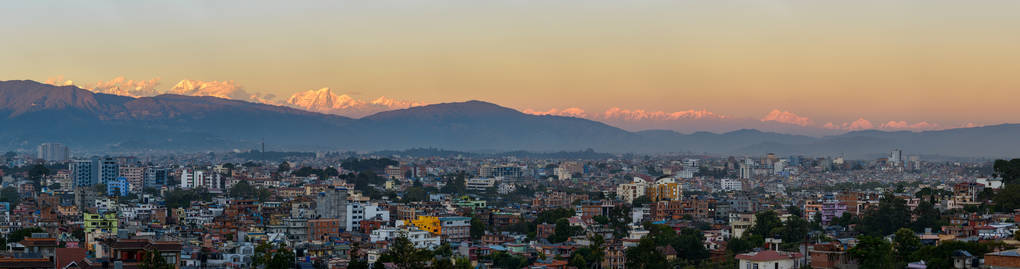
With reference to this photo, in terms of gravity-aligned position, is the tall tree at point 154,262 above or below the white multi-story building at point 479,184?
above

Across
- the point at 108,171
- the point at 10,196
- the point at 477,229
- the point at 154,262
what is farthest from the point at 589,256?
the point at 108,171

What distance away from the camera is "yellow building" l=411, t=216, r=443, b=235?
52.3m

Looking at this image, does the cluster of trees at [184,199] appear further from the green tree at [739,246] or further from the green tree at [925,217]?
the green tree at [925,217]

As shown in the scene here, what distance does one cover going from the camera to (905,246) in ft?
108

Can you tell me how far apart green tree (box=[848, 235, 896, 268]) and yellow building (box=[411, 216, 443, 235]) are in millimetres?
22773

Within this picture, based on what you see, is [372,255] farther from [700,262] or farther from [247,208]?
[247,208]

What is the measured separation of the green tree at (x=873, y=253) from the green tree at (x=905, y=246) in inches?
19.1

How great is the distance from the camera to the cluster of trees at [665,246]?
3659cm

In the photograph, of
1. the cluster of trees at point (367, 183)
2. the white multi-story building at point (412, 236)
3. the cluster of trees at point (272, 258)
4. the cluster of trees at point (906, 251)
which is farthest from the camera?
the cluster of trees at point (367, 183)

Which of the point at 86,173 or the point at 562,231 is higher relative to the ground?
the point at 86,173

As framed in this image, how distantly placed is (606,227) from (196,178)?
48.4 metres

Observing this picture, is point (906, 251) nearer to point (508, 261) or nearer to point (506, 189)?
point (508, 261)

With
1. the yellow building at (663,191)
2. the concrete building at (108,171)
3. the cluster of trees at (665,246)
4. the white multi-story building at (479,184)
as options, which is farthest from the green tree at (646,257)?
the concrete building at (108,171)

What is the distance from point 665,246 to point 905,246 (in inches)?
410
